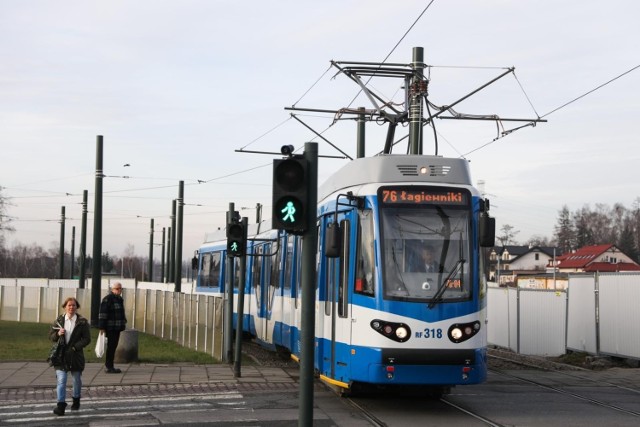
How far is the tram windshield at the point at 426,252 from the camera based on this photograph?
13.1m

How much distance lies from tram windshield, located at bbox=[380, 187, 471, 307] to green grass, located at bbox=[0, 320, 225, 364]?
9.16 meters

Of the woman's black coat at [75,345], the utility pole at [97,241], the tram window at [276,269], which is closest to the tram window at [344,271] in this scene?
the woman's black coat at [75,345]

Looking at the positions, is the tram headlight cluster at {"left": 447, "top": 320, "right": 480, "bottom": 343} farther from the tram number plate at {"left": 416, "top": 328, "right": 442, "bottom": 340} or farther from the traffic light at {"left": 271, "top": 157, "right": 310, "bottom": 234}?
the traffic light at {"left": 271, "top": 157, "right": 310, "bottom": 234}

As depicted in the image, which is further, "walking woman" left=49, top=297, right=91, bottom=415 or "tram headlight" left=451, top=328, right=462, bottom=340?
"walking woman" left=49, top=297, right=91, bottom=415

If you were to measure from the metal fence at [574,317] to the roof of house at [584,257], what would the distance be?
7932 cm

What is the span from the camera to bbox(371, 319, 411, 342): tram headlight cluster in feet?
42.5

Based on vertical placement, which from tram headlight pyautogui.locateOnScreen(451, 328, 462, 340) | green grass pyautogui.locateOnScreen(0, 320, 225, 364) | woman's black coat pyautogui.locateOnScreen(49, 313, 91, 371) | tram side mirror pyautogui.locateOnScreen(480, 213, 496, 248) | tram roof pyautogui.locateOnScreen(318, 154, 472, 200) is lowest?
green grass pyautogui.locateOnScreen(0, 320, 225, 364)

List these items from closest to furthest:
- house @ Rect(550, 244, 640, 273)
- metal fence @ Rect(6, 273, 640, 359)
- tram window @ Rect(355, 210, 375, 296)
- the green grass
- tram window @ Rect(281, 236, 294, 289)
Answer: tram window @ Rect(355, 210, 375, 296) → tram window @ Rect(281, 236, 294, 289) → the green grass → metal fence @ Rect(6, 273, 640, 359) → house @ Rect(550, 244, 640, 273)

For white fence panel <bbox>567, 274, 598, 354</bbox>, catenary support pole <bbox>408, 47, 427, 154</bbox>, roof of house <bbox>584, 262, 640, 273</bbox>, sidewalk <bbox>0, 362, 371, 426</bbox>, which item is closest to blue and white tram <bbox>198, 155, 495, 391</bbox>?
sidewalk <bbox>0, 362, 371, 426</bbox>

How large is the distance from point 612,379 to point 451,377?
8.03m

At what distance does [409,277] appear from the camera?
13.1 meters

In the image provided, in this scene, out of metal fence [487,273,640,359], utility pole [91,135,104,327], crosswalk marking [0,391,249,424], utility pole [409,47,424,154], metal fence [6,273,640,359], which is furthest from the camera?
utility pole [91,135,104,327]

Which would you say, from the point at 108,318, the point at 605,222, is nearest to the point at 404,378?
the point at 108,318

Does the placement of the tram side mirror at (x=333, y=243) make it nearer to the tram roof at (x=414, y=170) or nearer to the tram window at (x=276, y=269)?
the tram roof at (x=414, y=170)
